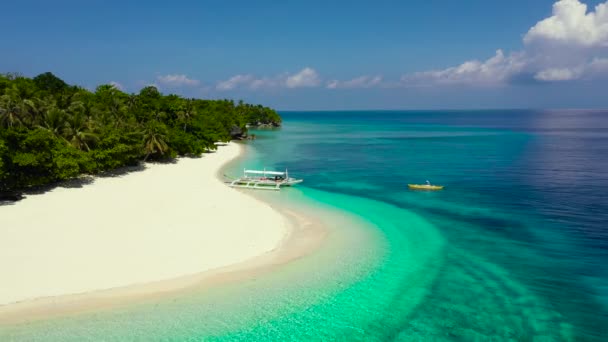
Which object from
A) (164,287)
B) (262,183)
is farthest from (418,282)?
(262,183)

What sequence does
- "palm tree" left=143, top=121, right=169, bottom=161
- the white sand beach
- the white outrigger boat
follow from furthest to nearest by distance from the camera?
"palm tree" left=143, top=121, right=169, bottom=161 → the white outrigger boat → the white sand beach

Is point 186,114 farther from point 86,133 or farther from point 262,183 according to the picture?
point 262,183

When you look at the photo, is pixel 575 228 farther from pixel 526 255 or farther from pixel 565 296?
pixel 565 296

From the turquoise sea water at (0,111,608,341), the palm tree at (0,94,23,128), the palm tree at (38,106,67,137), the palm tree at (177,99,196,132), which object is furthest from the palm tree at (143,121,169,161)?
the turquoise sea water at (0,111,608,341)

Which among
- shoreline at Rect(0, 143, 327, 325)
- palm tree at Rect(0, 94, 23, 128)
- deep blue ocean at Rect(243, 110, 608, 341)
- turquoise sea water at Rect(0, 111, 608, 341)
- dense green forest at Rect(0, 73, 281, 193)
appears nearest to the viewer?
turquoise sea water at Rect(0, 111, 608, 341)

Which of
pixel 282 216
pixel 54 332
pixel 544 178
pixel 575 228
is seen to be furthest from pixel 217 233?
pixel 544 178

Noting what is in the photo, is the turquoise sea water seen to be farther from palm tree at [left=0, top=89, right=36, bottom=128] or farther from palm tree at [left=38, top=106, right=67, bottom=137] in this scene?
palm tree at [left=0, top=89, right=36, bottom=128]
